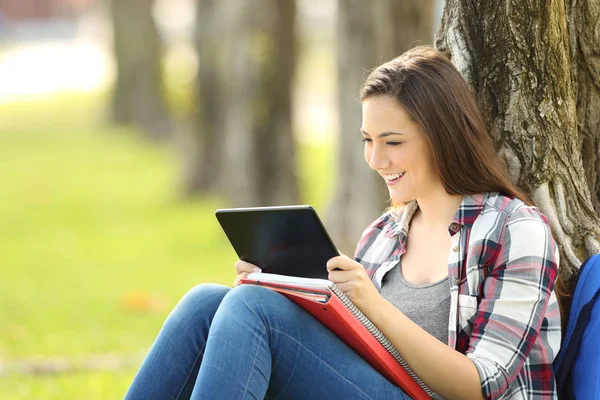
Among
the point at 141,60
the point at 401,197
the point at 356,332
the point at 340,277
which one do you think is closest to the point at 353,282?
the point at 340,277

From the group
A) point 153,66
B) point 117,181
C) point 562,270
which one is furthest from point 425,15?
point 153,66

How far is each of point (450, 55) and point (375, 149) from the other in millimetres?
601

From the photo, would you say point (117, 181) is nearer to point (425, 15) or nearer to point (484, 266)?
point (425, 15)

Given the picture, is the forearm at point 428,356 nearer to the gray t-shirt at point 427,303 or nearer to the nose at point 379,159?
the gray t-shirt at point 427,303

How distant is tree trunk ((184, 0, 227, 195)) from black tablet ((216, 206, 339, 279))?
8531 millimetres

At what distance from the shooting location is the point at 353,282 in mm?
2785

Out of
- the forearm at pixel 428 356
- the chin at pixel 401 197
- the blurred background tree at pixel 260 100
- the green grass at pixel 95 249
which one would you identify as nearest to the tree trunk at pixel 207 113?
the green grass at pixel 95 249

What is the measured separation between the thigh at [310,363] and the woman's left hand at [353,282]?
16 centimetres

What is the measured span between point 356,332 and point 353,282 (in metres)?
0.14

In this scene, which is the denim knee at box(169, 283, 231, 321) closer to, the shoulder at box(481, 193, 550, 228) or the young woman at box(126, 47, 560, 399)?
the young woman at box(126, 47, 560, 399)

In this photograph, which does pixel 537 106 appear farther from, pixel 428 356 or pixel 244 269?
pixel 244 269

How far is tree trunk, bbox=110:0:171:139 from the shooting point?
19.0 m

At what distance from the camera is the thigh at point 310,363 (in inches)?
111

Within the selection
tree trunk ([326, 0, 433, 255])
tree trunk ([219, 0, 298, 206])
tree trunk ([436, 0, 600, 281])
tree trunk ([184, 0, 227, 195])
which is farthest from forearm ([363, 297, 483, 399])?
tree trunk ([184, 0, 227, 195])
